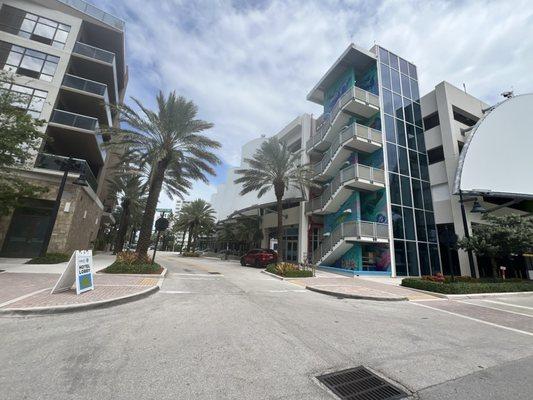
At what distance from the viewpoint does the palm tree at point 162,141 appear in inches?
614

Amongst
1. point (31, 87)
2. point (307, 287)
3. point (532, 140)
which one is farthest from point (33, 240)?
point (532, 140)

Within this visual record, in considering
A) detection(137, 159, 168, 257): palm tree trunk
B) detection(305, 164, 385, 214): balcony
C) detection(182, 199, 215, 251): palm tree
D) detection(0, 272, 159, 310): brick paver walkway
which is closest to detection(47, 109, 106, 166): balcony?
detection(137, 159, 168, 257): palm tree trunk

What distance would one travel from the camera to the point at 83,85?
19938 millimetres

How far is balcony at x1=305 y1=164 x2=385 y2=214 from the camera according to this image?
20250 millimetres

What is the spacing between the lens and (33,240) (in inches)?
669

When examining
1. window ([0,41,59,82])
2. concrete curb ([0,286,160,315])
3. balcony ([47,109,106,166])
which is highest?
window ([0,41,59,82])

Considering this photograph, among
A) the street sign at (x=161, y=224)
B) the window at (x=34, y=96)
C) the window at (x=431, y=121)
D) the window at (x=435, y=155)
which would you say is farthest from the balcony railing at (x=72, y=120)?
the window at (x=431, y=121)

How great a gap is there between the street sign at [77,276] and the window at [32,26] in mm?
21797

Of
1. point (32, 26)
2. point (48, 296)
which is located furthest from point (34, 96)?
point (48, 296)

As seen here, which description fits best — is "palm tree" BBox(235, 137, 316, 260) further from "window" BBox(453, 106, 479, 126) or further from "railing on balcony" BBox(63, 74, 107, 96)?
"window" BBox(453, 106, 479, 126)

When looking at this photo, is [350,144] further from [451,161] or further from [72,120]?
[72,120]

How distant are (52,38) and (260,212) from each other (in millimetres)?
28398

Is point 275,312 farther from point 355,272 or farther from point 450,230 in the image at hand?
point 450,230

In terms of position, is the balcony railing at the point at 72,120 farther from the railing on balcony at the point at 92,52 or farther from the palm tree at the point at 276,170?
the palm tree at the point at 276,170
